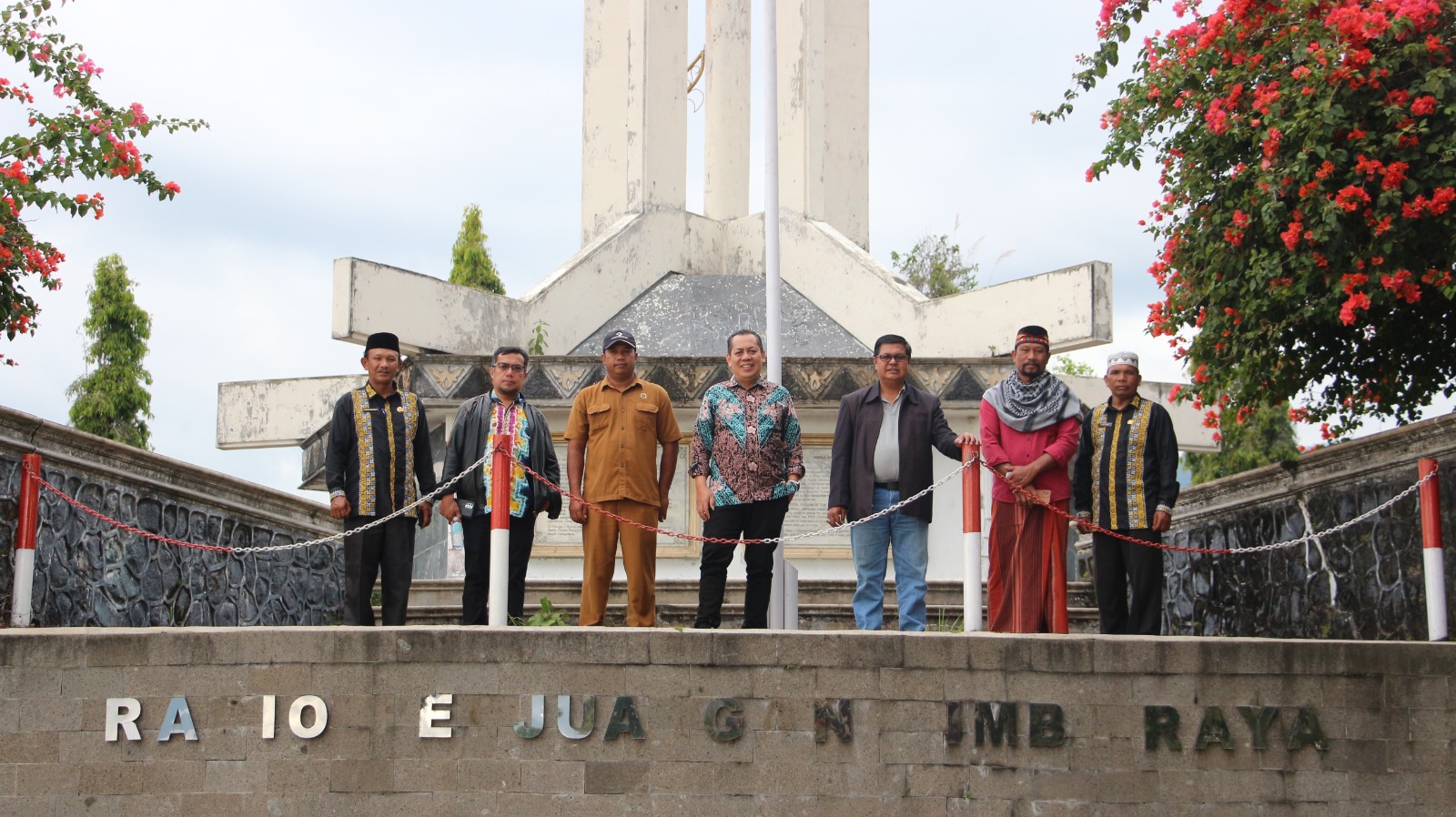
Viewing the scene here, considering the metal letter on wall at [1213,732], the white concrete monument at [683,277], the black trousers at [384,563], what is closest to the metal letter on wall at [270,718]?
the black trousers at [384,563]

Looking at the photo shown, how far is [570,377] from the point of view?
14.3 metres

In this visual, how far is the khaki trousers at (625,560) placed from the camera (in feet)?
27.2

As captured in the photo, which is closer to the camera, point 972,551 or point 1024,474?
point 972,551

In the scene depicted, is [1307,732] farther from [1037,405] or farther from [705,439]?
[705,439]

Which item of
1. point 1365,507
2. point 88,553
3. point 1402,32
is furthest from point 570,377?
point 1402,32

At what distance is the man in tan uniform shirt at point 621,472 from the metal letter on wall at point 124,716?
204cm

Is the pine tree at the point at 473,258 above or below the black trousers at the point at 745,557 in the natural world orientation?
above

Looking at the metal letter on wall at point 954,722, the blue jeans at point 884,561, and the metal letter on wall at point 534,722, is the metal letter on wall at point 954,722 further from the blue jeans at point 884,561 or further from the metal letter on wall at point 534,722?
the metal letter on wall at point 534,722

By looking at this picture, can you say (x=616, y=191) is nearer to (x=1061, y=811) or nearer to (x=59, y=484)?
(x=59, y=484)

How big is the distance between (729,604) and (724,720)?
429 centimetres

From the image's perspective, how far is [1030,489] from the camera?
8.43 m

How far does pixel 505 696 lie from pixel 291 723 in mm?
891

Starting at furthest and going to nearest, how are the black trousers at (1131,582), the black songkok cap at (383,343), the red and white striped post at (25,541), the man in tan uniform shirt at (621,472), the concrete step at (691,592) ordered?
the concrete step at (691,592) < the black songkok cap at (383,343) < the black trousers at (1131,582) < the man in tan uniform shirt at (621,472) < the red and white striped post at (25,541)

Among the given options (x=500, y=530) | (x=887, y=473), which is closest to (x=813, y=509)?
(x=887, y=473)
